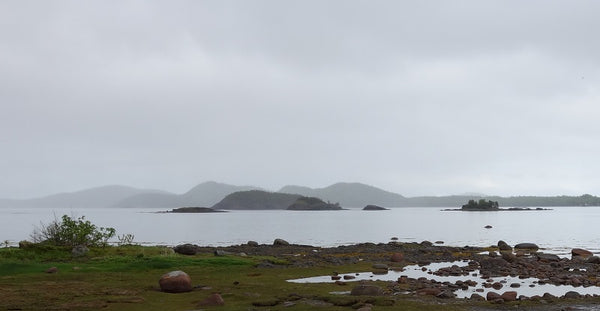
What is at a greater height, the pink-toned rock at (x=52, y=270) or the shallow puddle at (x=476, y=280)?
the pink-toned rock at (x=52, y=270)

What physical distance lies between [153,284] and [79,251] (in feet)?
Answer: 58.1

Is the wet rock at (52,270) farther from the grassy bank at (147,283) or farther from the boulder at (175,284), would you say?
the boulder at (175,284)

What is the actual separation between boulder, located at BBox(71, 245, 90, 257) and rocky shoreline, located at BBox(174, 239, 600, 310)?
26.5ft

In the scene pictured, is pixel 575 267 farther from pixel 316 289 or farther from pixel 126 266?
pixel 126 266

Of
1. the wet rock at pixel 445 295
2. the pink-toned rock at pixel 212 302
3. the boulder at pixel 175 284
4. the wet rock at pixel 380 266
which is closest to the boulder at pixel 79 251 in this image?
the boulder at pixel 175 284

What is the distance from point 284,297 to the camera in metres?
24.9

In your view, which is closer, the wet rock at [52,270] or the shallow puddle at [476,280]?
the shallow puddle at [476,280]

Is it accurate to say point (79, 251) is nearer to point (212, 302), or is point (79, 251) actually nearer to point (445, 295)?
point (212, 302)

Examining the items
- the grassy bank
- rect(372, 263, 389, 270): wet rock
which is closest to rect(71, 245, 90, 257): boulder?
the grassy bank

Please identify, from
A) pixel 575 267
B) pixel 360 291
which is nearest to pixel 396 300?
pixel 360 291

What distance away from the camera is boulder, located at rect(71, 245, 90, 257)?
44.3m

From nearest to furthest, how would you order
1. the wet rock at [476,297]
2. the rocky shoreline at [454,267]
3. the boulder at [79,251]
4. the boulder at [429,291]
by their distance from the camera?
the wet rock at [476,297]
the rocky shoreline at [454,267]
the boulder at [429,291]
the boulder at [79,251]

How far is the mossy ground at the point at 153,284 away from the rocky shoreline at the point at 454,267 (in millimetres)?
1470

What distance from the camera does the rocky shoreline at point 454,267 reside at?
26562 millimetres
